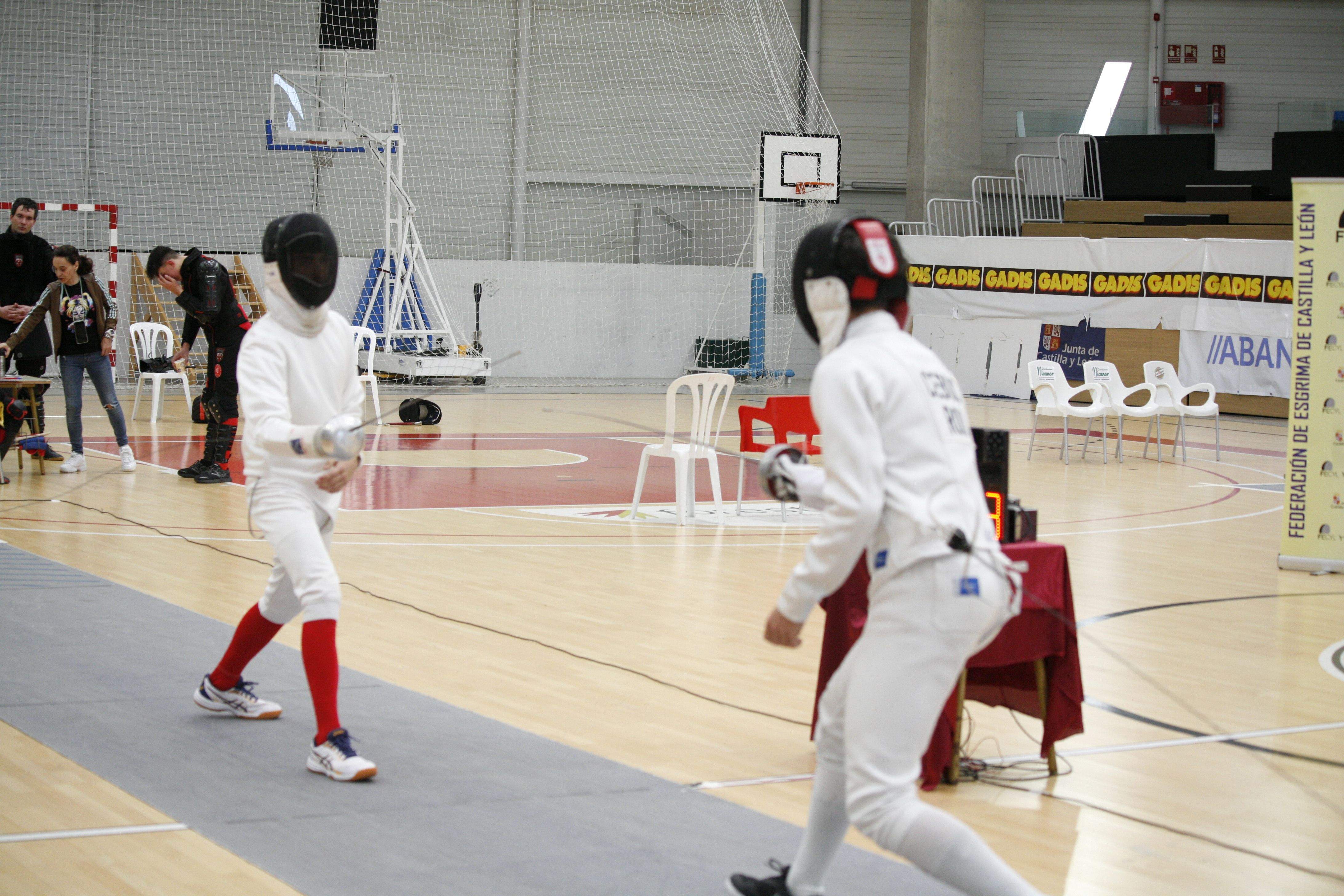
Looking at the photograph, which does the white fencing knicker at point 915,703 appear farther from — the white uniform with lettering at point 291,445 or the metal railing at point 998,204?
the metal railing at point 998,204

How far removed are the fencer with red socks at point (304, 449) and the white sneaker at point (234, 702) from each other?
62 mm

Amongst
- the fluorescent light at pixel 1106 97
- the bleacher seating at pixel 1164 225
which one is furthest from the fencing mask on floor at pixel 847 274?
the fluorescent light at pixel 1106 97

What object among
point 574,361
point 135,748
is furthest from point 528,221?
point 135,748

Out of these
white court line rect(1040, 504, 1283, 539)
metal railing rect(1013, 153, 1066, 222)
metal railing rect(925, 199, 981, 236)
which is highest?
metal railing rect(1013, 153, 1066, 222)

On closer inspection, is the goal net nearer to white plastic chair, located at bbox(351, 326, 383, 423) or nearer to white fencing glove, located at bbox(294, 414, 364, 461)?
white plastic chair, located at bbox(351, 326, 383, 423)

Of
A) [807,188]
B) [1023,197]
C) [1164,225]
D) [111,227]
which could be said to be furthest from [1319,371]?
[1023,197]

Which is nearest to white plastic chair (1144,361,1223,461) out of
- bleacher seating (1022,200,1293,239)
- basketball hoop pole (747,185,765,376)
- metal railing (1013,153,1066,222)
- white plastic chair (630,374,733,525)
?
basketball hoop pole (747,185,765,376)

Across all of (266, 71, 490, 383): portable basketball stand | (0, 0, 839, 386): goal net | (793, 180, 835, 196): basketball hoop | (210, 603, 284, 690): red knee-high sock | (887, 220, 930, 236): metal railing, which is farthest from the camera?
(887, 220, 930, 236): metal railing

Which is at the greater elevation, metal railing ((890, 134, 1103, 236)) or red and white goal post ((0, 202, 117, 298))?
metal railing ((890, 134, 1103, 236))

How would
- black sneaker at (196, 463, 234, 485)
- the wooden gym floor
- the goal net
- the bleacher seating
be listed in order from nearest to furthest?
the wooden gym floor
black sneaker at (196, 463, 234, 485)
the bleacher seating
the goal net

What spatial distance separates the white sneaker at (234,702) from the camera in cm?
423

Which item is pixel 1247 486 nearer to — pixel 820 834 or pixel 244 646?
pixel 244 646

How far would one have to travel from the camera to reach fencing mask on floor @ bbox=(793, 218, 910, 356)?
2.70 metres

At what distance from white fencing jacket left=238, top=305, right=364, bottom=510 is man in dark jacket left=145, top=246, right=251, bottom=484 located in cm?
536
